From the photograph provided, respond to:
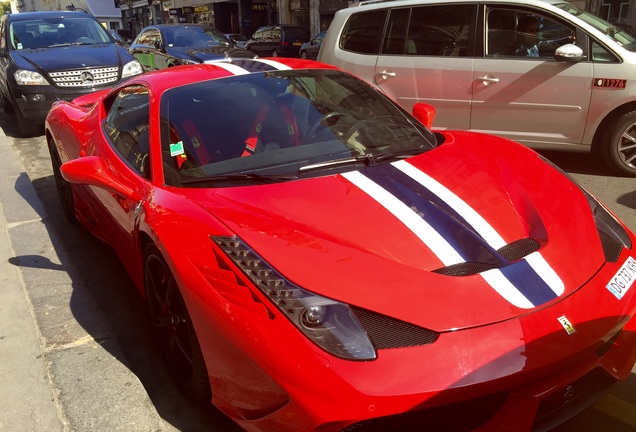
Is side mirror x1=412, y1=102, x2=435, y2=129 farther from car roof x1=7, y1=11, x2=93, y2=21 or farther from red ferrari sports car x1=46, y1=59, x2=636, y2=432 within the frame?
car roof x1=7, y1=11, x2=93, y2=21

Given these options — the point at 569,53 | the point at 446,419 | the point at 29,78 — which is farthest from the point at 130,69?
the point at 446,419

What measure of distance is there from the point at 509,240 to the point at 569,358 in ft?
1.72

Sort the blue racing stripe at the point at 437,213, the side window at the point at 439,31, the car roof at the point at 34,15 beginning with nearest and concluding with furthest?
1. the blue racing stripe at the point at 437,213
2. the side window at the point at 439,31
3. the car roof at the point at 34,15

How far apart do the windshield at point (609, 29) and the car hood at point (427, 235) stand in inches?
129

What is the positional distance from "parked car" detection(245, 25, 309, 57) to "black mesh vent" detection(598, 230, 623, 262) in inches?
859

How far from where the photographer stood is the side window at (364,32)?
6402 millimetres

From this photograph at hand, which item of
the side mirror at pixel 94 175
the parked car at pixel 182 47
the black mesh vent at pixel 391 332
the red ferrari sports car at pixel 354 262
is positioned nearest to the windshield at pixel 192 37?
the parked car at pixel 182 47

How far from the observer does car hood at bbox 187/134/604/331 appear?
1.92 metres

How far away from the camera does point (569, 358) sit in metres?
1.86

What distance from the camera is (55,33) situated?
930cm

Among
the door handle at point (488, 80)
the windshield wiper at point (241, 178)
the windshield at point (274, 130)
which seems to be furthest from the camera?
the door handle at point (488, 80)

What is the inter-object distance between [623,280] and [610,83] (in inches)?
144

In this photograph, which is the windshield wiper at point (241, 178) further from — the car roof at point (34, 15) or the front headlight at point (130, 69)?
the car roof at point (34, 15)

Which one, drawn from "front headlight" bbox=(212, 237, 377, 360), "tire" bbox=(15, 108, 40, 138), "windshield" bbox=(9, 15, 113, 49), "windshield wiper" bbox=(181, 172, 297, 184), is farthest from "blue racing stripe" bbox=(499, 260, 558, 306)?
"windshield" bbox=(9, 15, 113, 49)
